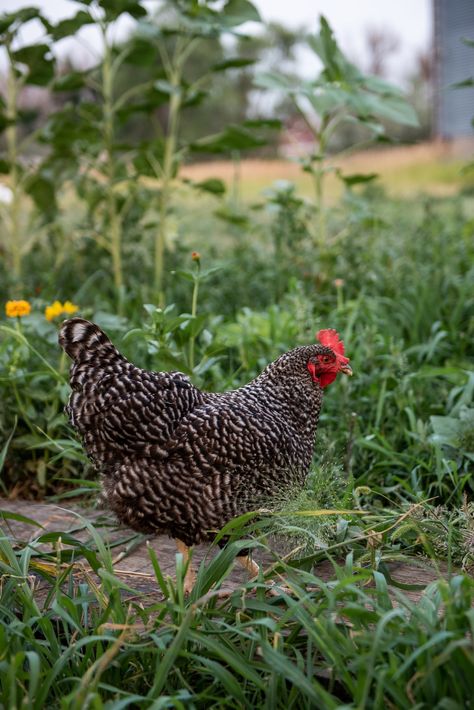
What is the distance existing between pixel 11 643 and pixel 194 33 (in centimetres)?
389

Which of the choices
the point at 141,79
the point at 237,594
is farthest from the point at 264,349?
the point at 141,79

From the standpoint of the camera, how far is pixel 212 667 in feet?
6.13

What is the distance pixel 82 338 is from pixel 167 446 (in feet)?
1.40

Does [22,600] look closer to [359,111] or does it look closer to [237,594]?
[237,594]

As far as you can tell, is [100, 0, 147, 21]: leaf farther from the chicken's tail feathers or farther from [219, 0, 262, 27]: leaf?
the chicken's tail feathers

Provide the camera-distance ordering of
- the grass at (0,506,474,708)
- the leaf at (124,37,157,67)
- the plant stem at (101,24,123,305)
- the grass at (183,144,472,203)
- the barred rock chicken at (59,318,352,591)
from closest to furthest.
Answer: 1. the grass at (0,506,474,708)
2. the barred rock chicken at (59,318,352,591)
3. the plant stem at (101,24,123,305)
4. the leaf at (124,37,157,67)
5. the grass at (183,144,472,203)

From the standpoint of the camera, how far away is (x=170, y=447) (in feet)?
7.92

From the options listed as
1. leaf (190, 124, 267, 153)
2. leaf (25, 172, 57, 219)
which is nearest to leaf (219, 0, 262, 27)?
leaf (190, 124, 267, 153)

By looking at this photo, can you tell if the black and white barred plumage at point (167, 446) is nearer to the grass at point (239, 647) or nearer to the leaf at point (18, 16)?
the grass at point (239, 647)

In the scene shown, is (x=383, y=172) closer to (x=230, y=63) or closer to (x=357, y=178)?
(x=357, y=178)

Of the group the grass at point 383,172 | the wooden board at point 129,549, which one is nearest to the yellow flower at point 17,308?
the wooden board at point 129,549

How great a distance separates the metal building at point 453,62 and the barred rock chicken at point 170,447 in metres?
14.6

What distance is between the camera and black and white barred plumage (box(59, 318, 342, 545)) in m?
2.40

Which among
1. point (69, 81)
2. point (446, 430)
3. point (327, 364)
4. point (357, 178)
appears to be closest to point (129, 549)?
point (327, 364)
